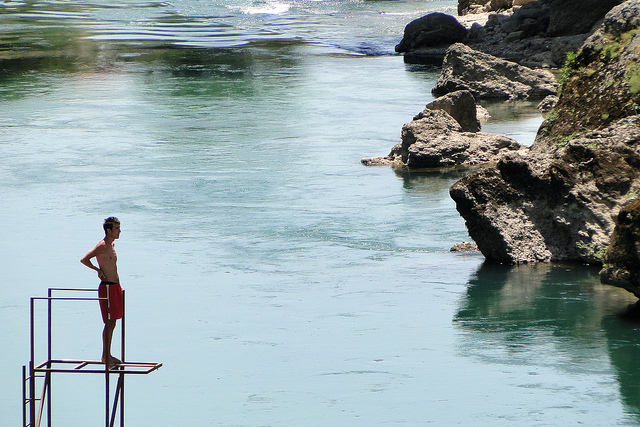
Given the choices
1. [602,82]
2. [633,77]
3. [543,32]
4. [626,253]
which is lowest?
[626,253]

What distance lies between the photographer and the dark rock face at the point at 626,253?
9328 mm

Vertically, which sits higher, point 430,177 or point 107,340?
point 107,340

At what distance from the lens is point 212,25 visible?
49.7 meters

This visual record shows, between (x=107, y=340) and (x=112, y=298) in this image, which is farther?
(x=112, y=298)

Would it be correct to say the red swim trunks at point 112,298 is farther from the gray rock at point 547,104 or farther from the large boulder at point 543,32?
the large boulder at point 543,32

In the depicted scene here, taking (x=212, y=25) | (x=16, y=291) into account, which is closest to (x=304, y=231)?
(x=16, y=291)

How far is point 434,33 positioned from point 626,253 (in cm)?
2918

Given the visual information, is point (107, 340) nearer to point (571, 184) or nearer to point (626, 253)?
point (626, 253)

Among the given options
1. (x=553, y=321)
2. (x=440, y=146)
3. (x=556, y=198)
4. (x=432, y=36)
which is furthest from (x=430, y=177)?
(x=432, y=36)

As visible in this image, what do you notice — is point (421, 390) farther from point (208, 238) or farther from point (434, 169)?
point (434, 169)

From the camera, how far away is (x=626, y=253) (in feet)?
30.9

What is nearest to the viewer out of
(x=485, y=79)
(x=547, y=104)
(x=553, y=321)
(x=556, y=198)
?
(x=553, y=321)

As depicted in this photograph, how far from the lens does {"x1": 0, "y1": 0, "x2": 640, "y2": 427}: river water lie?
8.55 m

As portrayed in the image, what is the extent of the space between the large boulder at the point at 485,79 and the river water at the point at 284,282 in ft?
3.05
